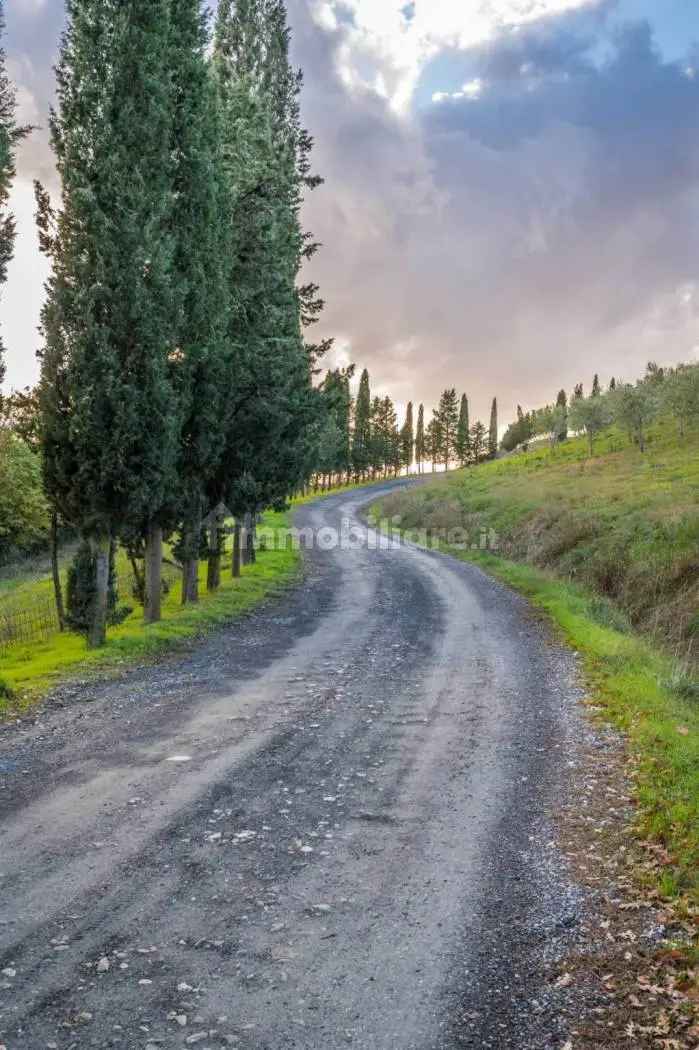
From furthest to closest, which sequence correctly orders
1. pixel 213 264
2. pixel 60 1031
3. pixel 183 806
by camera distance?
pixel 213 264 → pixel 183 806 → pixel 60 1031

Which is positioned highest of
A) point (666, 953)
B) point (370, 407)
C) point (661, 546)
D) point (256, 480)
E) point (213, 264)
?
point (370, 407)

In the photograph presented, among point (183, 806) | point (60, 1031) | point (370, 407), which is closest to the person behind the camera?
point (60, 1031)

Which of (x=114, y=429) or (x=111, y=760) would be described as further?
(x=114, y=429)

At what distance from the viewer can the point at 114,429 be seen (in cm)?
1409

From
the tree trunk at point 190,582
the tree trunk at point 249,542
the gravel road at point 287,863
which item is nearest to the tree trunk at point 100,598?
the gravel road at point 287,863

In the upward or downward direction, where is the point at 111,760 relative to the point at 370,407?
downward

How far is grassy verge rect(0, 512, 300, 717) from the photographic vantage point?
12070 mm

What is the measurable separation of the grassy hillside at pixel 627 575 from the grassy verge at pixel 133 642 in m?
8.51

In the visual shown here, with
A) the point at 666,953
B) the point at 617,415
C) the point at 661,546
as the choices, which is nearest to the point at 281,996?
the point at 666,953

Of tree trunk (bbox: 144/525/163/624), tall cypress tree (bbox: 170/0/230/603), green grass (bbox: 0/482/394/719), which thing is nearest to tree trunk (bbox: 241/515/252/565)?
green grass (bbox: 0/482/394/719)

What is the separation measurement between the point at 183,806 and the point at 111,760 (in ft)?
5.63

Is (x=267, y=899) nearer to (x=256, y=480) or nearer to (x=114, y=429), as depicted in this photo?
(x=114, y=429)

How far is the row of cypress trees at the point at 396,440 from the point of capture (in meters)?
99.5

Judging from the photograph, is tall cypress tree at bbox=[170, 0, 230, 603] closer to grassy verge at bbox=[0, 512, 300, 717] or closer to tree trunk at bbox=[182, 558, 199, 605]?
grassy verge at bbox=[0, 512, 300, 717]
